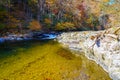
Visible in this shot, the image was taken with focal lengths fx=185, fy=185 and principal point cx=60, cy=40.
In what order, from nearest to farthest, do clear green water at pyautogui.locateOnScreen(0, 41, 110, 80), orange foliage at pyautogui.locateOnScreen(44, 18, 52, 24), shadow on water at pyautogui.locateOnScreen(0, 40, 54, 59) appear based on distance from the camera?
clear green water at pyautogui.locateOnScreen(0, 41, 110, 80), shadow on water at pyautogui.locateOnScreen(0, 40, 54, 59), orange foliage at pyautogui.locateOnScreen(44, 18, 52, 24)

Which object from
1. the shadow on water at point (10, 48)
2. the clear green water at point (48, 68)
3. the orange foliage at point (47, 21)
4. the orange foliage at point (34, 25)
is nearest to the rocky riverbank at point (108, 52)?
the clear green water at point (48, 68)

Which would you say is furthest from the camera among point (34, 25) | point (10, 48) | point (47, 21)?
point (47, 21)

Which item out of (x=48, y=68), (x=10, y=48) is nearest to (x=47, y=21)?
(x=10, y=48)

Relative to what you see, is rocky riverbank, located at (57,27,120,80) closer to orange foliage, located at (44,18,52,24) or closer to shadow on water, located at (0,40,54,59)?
shadow on water, located at (0,40,54,59)

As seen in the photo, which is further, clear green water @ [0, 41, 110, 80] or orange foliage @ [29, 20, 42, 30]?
orange foliage @ [29, 20, 42, 30]

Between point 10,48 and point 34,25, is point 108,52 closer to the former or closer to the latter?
point 10,48

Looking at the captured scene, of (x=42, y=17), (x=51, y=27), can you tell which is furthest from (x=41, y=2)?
(x=51, y=27)

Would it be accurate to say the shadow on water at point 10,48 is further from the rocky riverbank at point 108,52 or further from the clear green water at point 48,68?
the rocky riverbank at point 108,52

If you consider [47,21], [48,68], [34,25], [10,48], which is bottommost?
[47,21]

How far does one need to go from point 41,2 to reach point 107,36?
1409 inches

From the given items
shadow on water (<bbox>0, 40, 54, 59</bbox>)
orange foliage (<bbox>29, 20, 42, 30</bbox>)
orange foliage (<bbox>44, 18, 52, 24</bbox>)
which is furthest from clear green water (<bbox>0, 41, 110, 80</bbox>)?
orange foliage (<bbox>44, 18, 52, 24</bbox>)

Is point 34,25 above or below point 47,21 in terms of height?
above

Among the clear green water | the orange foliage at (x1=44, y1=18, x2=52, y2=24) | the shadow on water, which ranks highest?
the clear green water

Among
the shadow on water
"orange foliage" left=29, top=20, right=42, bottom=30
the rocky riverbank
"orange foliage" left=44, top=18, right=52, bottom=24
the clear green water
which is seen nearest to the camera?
the clear green water
